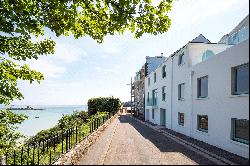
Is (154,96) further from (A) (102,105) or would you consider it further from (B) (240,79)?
(B) (240,79)

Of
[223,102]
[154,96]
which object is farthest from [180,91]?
[154,96]

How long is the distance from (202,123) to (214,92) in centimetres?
345

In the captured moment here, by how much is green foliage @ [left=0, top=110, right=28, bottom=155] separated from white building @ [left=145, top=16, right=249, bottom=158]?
36.1ft

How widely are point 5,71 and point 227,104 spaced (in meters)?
11.6

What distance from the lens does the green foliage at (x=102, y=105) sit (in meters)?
55.3

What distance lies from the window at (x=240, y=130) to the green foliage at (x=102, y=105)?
40950 millimetres

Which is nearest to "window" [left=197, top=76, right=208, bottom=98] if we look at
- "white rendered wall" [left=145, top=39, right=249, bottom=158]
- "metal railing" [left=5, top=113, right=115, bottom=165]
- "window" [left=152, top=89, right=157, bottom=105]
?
"white rendered wall" [left=145, top=39, right=249, bottom=158]

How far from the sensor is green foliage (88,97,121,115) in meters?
55.3

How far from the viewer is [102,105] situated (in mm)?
55219

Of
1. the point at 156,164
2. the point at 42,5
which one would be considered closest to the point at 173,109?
the point at 156,164

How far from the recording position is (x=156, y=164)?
1210 centimetres

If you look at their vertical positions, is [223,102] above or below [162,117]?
above

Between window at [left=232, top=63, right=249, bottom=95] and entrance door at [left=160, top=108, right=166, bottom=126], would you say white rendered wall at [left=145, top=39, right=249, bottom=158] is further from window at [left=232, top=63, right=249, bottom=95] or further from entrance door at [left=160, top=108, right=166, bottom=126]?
entrance door at [left=160, top=108, right=166, bottom=126]

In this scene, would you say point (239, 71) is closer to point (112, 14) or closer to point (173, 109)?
point (112, 14)
